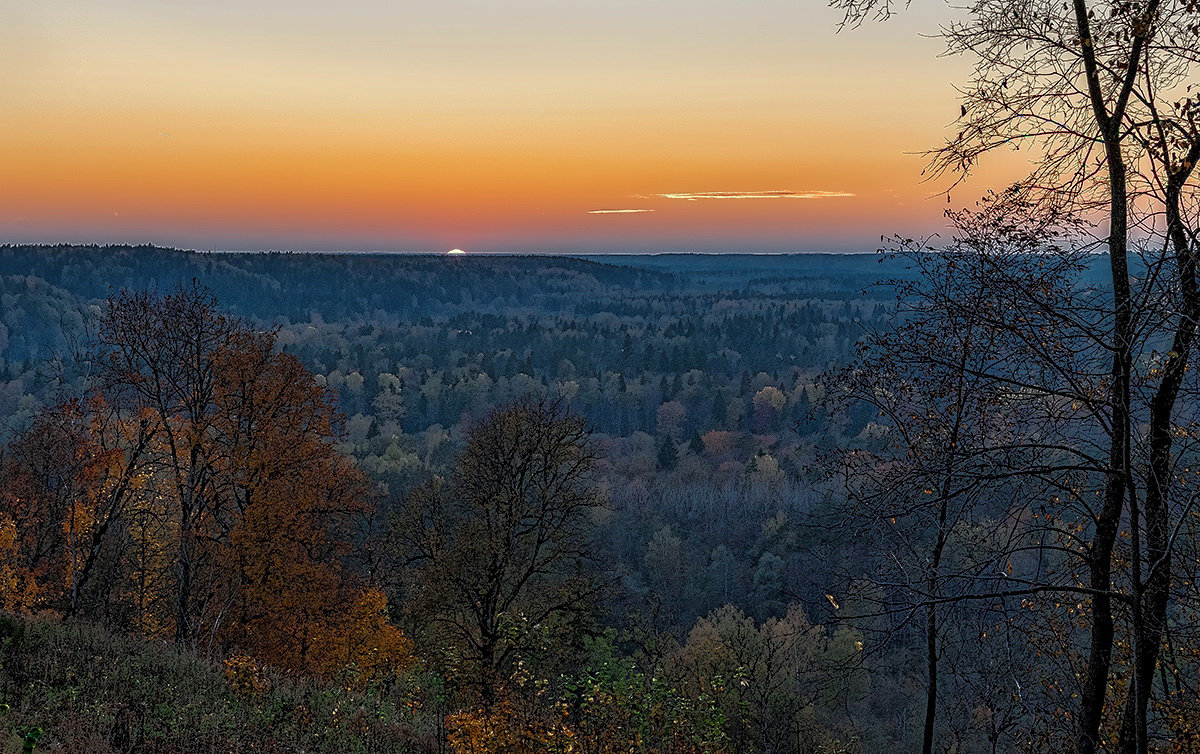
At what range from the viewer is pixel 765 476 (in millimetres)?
92312

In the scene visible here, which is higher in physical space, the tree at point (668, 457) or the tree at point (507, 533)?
the tree at point (507, 533)

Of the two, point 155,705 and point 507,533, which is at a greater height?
point 155,705

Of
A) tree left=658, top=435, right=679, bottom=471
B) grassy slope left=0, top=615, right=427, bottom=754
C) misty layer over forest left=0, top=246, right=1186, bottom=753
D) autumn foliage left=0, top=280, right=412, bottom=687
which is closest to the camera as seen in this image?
misty layer over forest left=0, top=246, right=1186, bottom=753

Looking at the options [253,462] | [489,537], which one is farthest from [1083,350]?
[253,462]

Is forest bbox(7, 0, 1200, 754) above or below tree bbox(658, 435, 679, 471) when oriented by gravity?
above

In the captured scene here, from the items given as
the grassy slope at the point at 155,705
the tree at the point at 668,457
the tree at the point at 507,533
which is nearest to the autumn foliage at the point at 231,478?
the tree at the point at 507,533

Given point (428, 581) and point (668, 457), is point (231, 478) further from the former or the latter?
point (668, 457)

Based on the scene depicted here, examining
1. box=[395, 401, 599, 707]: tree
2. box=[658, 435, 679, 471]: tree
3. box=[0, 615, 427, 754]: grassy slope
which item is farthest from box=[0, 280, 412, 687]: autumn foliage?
box=[658, 435, 679, 471]: tree

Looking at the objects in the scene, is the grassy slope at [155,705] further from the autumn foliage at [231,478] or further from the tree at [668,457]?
the tree at [668,457]

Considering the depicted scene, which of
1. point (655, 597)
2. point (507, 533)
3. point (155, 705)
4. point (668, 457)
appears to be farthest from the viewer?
point (668, 457)

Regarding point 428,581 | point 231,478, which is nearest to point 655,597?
point 428,581

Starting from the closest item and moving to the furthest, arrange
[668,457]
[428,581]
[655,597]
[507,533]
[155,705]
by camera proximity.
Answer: [155,705], [507,533], [428,581], [655,597], [668,457]

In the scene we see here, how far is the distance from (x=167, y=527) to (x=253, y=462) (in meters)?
14.8

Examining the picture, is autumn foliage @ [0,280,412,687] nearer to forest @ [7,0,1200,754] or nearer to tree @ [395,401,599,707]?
forest @ [7,0,1200,754]
